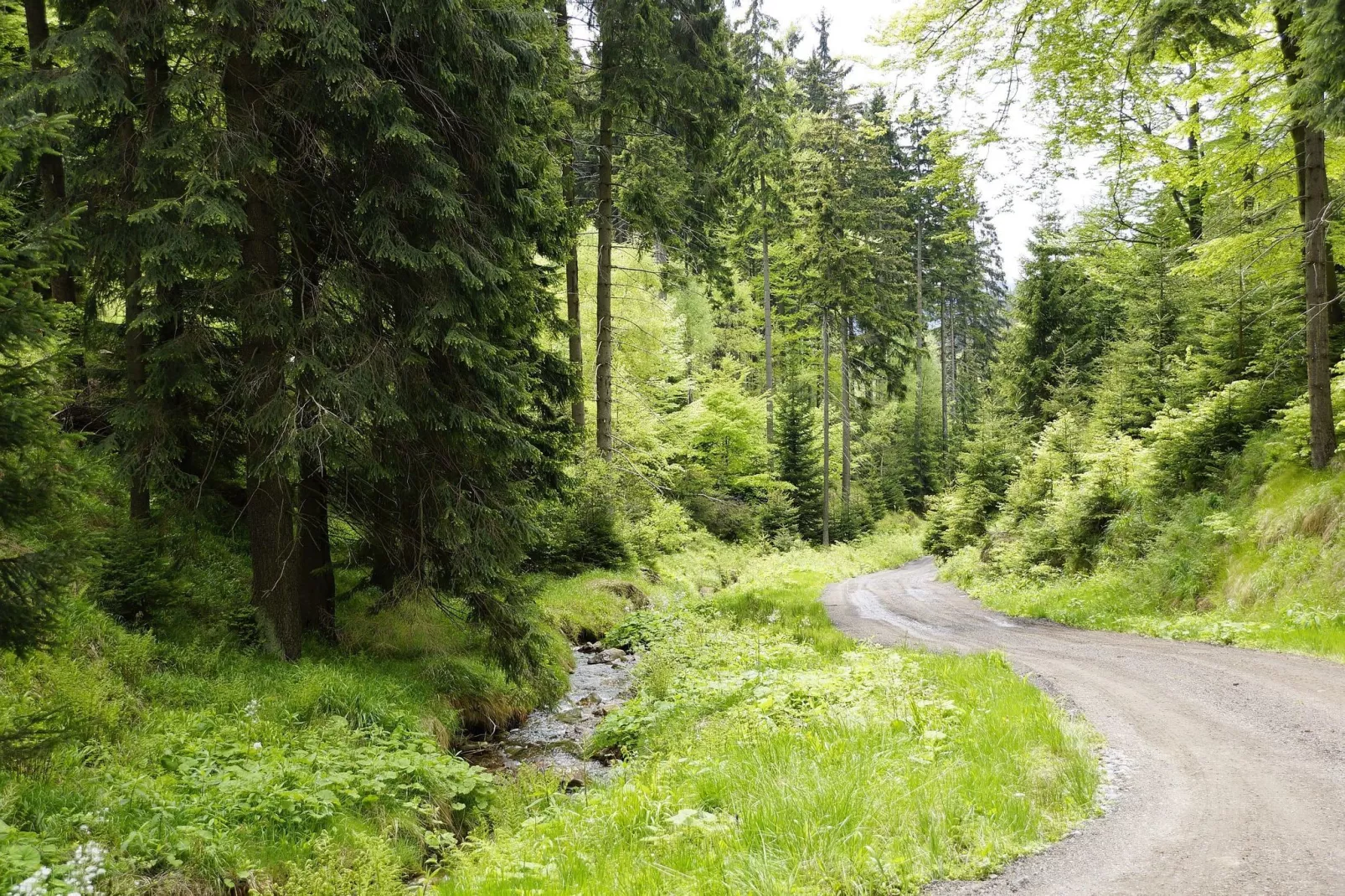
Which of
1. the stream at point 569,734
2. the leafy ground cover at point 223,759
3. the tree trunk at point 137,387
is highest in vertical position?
the tree trunk at point 137,387

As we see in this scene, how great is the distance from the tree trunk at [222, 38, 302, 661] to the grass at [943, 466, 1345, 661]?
11.6 meters

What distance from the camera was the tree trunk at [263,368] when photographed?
295 inches

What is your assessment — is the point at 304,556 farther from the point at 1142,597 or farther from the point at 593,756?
the point at 1142,597

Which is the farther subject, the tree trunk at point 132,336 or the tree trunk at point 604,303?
the tree trunk at point 604,303

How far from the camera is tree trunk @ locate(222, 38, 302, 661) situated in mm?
7492

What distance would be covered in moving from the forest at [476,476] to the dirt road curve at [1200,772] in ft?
1.13

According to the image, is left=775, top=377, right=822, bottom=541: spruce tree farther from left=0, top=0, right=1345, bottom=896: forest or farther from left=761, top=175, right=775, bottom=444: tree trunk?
left=0, top=0, right=1345, bottom=896: forest

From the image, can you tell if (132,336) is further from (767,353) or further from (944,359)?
(944,359)

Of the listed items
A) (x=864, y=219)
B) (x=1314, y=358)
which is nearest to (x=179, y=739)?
(x=1314, y=358)

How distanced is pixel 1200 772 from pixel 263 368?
8989 mm

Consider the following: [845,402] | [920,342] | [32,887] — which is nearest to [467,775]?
[32,887]

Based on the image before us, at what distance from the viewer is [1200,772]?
4957 mm

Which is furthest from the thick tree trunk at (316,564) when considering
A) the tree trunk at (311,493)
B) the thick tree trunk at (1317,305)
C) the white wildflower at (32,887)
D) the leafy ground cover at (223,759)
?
the thick tree trunk at (1317,305)

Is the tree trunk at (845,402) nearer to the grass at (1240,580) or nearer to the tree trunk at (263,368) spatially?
the grass at (1240,580)
